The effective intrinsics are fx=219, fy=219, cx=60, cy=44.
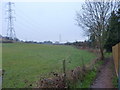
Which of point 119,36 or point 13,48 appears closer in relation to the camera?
point 13,48

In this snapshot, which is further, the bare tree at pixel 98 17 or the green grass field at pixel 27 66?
the bare tree at pixel 98 17

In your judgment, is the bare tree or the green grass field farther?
the bare tree

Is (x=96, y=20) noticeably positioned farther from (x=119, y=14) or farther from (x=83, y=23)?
(x=119, y=14)

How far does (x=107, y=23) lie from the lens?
2983 centimetres

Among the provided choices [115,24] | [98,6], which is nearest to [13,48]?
[98,6]

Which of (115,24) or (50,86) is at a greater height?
(115,24)

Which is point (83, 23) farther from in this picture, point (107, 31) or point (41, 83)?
point (41, 83)

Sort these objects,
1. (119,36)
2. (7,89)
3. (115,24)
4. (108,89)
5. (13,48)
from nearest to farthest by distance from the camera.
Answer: (7,89) → (108,89) → (13,48) → (115,24) → (119,36)

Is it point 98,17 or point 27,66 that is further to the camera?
point 98,17

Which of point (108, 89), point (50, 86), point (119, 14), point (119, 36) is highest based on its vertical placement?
point (119, 14)

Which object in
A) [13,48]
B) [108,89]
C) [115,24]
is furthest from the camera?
[115,24]

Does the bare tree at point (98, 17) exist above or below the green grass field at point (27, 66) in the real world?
above

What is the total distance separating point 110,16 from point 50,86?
2466 centimetres

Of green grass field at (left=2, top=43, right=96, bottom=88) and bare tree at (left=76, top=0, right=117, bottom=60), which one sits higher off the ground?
bare tree at (left=76, top=0, right=117, bottom=60)
